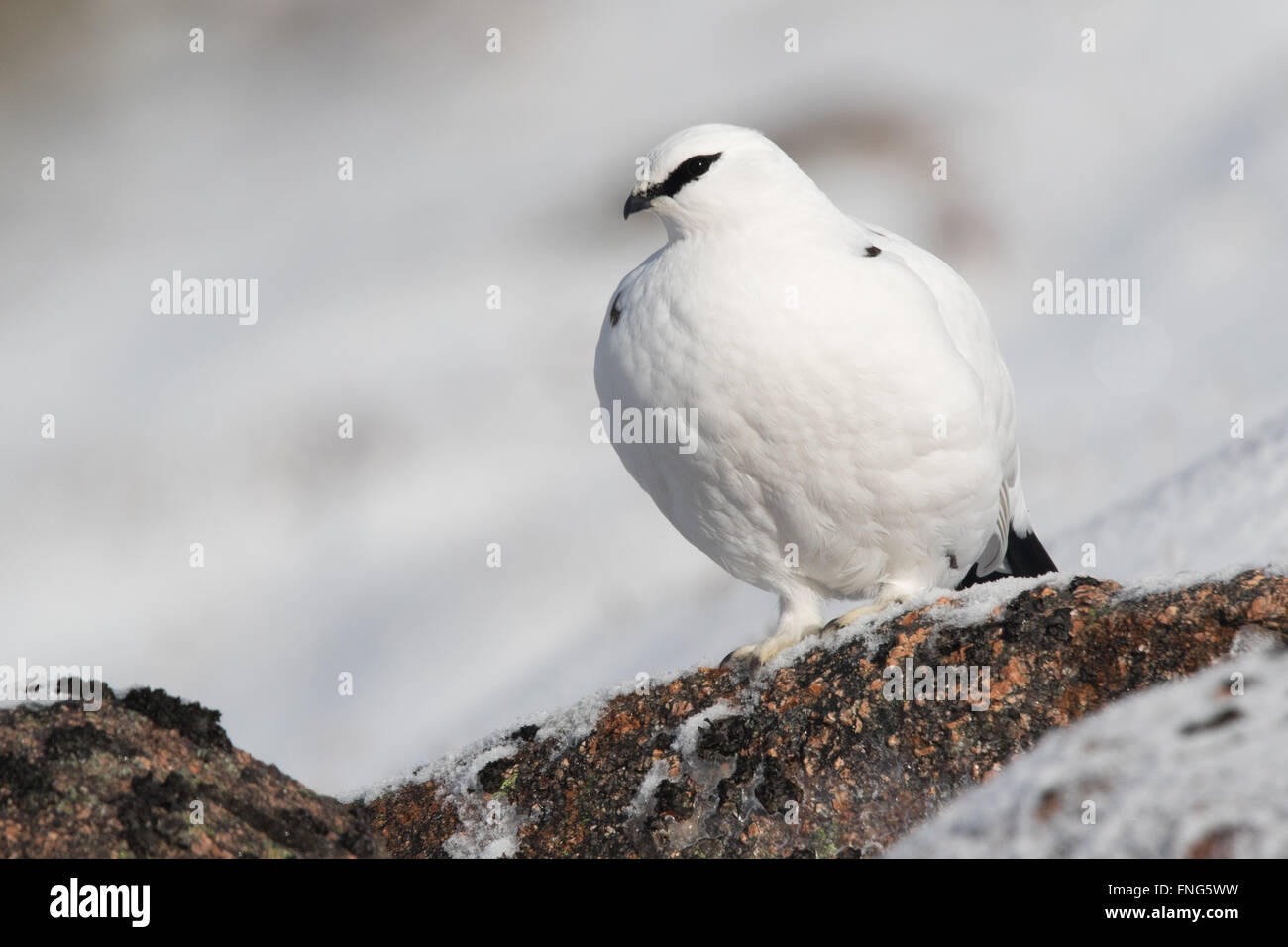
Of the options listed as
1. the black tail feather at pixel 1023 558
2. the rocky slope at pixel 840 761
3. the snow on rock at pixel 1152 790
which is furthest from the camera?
the black tail feather at pixel 1023 558

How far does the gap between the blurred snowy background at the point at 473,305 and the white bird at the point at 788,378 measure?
2905 mm

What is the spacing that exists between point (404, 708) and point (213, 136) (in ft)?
65.1

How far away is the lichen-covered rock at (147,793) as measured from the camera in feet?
11.9

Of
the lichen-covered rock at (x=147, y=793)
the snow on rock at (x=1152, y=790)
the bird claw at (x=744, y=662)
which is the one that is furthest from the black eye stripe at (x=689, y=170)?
the snow on rock at (x=1152, y=790)

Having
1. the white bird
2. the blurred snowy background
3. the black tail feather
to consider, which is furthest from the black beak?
the blurred snowy background

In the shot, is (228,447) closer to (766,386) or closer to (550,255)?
(550,255)

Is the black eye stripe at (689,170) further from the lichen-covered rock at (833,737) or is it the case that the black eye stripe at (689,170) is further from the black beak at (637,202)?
the lichen-covered rock at (833,737)

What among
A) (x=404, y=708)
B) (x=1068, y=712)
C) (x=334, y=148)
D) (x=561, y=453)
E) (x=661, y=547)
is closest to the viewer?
(x=1068, y=712)

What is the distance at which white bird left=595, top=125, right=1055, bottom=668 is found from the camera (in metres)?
5.19

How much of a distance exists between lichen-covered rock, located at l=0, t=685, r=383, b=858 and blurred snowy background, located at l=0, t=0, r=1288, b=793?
5.54m

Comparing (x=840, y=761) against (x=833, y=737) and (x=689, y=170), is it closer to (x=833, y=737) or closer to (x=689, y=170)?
(x=833, y=737)

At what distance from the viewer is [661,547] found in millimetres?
17562

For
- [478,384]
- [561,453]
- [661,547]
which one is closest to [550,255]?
[478,384]

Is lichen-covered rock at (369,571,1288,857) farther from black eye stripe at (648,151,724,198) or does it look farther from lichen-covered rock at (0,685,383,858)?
black eye stripe at (648,151,724,198)
